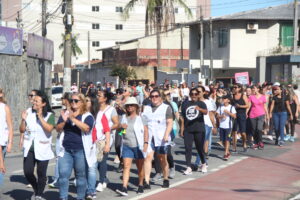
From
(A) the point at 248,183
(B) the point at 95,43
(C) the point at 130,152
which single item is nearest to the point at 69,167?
(C) the point at 130,152

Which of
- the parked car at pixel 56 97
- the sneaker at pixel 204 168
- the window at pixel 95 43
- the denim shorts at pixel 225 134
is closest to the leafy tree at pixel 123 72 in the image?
the parked car at pixel 56 97

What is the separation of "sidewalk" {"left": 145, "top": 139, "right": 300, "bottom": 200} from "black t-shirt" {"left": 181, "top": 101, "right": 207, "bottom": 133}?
3.14ft

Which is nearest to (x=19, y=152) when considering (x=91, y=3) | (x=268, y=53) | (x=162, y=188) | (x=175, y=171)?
(x=175, y=171)

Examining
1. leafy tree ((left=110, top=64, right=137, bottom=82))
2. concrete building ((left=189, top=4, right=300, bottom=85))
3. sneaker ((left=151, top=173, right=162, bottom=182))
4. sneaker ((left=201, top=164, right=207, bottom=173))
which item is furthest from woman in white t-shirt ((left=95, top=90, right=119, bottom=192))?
leafy tree ((left=110, top=64, right=137, bottom=82))

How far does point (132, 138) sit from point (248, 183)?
268 centimetres

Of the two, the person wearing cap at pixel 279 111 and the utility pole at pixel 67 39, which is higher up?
the utility pole at pixel 67 39

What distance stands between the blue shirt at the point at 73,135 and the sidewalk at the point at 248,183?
5.98 ft

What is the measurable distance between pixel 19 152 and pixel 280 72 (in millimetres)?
30232

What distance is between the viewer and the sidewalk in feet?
32.9

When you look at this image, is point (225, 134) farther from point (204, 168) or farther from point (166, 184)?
point (166, 184)

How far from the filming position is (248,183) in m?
11.3

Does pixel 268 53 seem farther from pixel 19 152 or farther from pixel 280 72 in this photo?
pixel 19 152

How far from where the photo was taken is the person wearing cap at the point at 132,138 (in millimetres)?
9823

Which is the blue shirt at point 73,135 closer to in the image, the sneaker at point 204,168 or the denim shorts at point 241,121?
the sneaker at point 204,168
